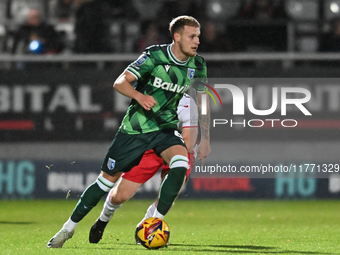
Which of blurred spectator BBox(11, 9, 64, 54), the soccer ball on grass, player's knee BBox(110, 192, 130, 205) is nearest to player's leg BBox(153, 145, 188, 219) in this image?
the soccer ball on grass

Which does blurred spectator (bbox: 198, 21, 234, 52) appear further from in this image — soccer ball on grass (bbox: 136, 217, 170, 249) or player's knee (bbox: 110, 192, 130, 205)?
soccer ball on grass (bbox: 136, 217, 170, 249)

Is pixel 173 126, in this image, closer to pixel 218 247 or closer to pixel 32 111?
pixel 218 247

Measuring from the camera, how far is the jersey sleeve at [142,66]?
19.0 ft

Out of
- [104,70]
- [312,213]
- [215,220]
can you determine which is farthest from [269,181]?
[104,70]

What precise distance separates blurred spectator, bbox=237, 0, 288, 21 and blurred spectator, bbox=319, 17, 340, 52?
729 mm

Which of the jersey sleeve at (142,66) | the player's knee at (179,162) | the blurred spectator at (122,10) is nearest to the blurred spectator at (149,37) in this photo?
the blurred spectator at (122,10)

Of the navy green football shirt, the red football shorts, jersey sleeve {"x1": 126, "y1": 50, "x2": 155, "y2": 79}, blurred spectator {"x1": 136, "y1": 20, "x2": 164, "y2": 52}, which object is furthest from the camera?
blurred spectator {"x1": 136, "y1": 20, "x2": 164, "y2": 52}

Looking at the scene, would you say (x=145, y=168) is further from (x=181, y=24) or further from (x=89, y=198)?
(x=181, y=24)

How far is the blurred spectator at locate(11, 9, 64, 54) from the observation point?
11.0m

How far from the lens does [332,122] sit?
10.6 m

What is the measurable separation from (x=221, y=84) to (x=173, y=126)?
15.1 feet

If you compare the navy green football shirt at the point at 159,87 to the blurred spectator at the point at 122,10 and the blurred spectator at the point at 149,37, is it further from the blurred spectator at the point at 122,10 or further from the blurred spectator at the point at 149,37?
the blurred spectator at the point at 122,10

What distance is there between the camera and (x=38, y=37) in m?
11.0

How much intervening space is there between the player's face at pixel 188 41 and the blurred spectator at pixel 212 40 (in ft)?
16.3
